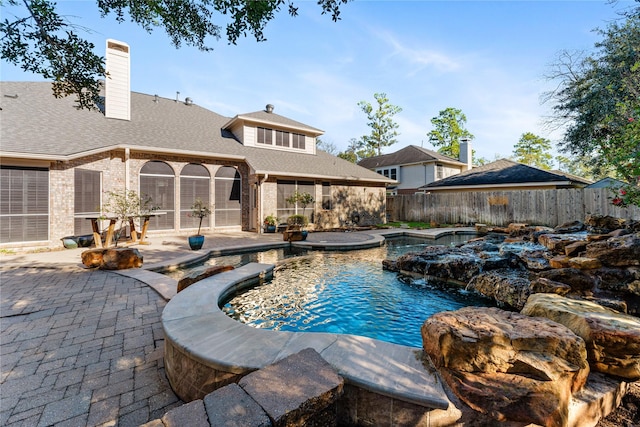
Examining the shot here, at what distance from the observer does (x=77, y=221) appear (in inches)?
370

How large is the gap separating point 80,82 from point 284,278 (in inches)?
199

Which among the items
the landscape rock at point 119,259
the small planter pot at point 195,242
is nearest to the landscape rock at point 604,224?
the small planter pot at point 195,242

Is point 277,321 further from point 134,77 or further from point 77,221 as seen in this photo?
point 134,77

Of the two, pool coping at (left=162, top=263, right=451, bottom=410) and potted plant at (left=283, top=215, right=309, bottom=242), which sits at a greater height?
potted plant at (left=283, top=215, right=309, bottom=242)

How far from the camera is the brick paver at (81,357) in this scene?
2.12 metres

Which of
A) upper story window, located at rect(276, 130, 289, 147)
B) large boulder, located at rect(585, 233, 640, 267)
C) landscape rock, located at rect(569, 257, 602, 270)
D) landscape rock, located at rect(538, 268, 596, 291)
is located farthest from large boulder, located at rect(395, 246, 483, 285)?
upper story window, located at rect(276, 130, 289, 147)

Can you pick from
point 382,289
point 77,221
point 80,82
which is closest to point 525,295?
point 382,289

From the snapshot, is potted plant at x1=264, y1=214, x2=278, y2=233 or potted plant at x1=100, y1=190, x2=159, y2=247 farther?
potted plant at x1=264, y1=214, x2=278, y2=233

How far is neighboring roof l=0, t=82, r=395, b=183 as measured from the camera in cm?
886

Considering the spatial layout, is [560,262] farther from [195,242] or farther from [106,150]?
[106,150]

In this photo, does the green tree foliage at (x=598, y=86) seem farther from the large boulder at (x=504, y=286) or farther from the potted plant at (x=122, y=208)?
the potted plant at (x=122, y=208)

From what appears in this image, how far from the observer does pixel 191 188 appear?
480 inches

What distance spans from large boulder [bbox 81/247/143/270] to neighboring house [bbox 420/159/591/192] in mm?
18377

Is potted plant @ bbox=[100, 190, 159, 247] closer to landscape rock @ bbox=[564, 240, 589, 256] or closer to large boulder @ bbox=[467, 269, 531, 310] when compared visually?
large boulder @ bbox=[467, 269, 531, 310]
